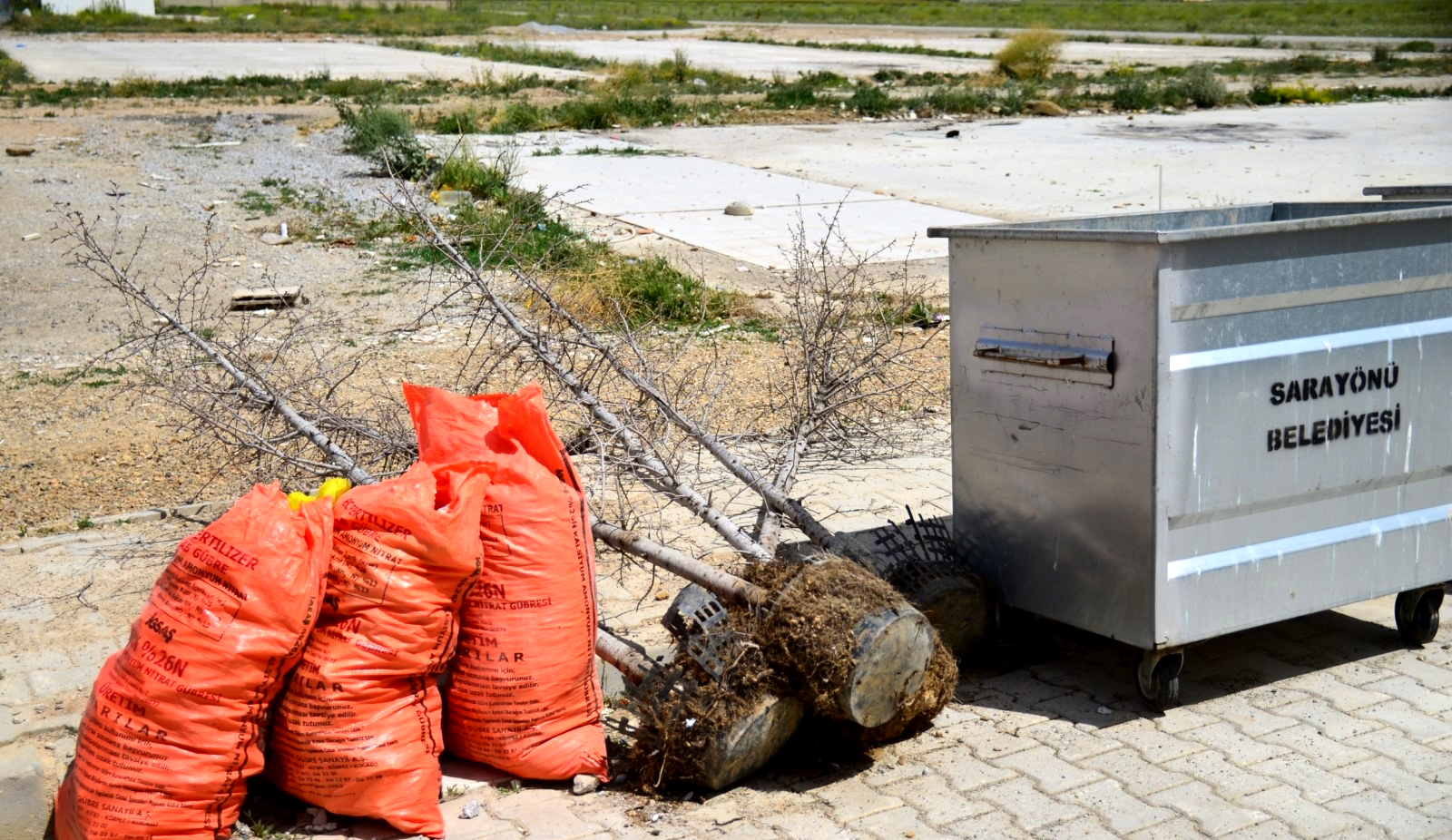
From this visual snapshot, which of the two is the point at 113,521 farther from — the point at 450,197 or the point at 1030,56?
the point at 1030,56

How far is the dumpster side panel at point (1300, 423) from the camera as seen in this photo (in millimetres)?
3586

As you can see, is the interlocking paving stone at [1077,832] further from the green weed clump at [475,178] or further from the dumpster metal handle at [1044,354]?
the green weed clump at [475,178]

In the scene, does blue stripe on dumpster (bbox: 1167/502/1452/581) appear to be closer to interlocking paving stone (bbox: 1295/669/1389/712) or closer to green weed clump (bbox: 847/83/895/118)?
interlocking paving stone (bbox: 1295/669/1389/712)

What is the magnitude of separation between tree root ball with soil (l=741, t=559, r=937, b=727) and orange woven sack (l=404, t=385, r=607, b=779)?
1.65 ft

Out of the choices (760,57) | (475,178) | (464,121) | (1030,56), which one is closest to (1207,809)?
(475,178)

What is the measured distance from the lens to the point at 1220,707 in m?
3.89

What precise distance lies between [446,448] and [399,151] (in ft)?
39.0

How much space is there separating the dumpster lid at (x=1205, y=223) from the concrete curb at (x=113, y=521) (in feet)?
9.52

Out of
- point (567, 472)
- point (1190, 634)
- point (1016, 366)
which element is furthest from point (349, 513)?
point (1190, 634)

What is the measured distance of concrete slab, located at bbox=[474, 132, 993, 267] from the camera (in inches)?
447

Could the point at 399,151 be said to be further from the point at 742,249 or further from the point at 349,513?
the point at 349,513

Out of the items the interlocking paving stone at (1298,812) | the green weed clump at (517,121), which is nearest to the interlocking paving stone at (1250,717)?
the interlocking paving stone at (1298,812)

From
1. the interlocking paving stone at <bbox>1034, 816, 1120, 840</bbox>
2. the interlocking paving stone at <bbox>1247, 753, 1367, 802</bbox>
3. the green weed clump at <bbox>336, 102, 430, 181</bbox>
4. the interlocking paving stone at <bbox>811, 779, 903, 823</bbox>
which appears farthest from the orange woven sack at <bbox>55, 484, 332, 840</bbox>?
the green weed clump at <bbox>336, 102, 430, 181</bbox>

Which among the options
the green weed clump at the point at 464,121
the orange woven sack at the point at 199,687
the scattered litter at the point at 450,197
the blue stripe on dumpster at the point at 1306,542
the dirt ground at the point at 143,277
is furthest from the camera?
the green weed clump at the point at 464,121
